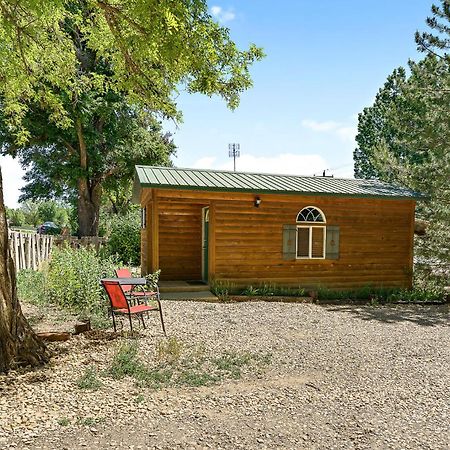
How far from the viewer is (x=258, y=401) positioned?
385 centimetres

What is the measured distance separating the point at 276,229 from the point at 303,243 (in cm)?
93

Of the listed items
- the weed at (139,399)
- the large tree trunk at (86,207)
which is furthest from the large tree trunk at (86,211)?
the weed at (139,399)

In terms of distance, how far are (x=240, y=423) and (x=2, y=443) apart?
1817 mm

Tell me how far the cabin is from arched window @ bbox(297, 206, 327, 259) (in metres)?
0.03

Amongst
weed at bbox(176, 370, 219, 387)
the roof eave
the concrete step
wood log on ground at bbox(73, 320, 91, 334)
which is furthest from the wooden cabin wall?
weed at bbox(176, 370, 219, 387)

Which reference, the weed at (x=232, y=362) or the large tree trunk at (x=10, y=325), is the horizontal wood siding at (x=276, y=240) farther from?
the large tree trunk at (x=10, y=325)

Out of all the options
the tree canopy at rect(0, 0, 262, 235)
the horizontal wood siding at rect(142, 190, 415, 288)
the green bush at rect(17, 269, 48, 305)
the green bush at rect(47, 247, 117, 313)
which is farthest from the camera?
the horizontal wood siding at rect(142, 190, 415, 288)

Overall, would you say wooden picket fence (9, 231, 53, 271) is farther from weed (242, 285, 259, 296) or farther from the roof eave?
weed (242, 285, 259, 296)

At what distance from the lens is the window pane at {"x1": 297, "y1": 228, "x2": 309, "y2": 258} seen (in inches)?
433

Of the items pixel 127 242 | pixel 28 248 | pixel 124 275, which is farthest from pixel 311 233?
pixel 127 242

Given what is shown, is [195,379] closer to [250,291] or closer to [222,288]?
[222,288]

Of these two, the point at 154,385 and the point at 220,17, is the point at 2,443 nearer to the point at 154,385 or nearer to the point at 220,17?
the point at 154,385

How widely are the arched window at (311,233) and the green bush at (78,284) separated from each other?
17.3 feet

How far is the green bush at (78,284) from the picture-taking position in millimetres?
7211
